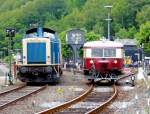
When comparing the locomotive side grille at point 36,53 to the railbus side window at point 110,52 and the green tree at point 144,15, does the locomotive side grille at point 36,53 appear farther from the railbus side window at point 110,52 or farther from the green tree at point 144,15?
the green tree at point 144,15

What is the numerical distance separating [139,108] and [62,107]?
278cm

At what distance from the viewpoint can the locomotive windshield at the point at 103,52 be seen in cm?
3653

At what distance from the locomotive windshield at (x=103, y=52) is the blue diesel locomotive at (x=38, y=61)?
2.72 metres

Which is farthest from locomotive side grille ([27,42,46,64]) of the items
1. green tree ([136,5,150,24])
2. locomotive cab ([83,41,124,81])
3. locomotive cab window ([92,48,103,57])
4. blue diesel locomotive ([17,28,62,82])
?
green tree ([136,5,150,24])

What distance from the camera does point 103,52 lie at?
3662cm

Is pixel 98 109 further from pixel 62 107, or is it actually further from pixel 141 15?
pixel 141 15

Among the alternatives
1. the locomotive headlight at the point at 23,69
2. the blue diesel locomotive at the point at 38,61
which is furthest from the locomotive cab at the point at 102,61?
the locomotive headlight at the point at 23,69

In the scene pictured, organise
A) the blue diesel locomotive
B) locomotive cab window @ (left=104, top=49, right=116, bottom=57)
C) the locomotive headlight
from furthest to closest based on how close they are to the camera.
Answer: locomotive cab window @ (left=104, top=49, right=116, bottom=57), the blue diesel locomotive, the locomotive headlight

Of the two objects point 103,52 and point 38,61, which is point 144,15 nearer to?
point 103,52

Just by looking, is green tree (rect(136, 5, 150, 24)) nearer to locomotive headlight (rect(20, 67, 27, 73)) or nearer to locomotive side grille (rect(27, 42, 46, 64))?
locomotive side grille (rect(27, 42, 46, 64))

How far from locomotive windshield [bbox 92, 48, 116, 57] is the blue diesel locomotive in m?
2.72

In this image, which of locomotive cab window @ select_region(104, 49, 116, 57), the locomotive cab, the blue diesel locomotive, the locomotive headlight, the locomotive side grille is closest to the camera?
the locomotive cab

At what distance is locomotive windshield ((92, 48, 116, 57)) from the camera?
1438 inches

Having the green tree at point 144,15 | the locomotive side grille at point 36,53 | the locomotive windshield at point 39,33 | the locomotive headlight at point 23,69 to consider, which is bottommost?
the locomotive headlight at point 23,69
